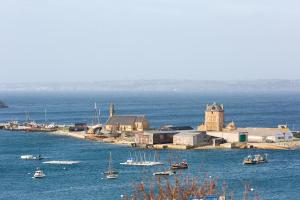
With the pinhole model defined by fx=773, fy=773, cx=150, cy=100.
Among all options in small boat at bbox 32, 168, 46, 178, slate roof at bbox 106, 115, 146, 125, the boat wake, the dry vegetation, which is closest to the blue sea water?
small boat at bbox 32, 168, 46, 178

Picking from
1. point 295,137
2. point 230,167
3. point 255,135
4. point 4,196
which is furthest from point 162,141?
point 4,196

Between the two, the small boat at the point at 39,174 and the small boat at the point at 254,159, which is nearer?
the small boat at the point at 39,174

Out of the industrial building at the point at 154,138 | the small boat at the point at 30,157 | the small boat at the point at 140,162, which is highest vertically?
the industrial building at the point at 154,138

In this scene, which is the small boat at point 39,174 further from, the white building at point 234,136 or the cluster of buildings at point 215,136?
the white building at point 234,136

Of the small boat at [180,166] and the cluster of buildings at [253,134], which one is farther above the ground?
the cluster of buildings at [253,134]

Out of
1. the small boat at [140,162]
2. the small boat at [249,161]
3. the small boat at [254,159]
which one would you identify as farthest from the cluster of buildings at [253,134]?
the small boat at [140,162]

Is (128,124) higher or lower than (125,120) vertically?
lower

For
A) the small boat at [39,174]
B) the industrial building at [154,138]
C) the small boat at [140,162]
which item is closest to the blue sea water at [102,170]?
the small boat at [39,174]

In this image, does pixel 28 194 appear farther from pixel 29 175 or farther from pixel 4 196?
pixel 29 175

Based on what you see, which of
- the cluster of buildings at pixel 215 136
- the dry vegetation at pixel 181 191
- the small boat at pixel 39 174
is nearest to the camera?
the dry vegetation at pixel 181 191

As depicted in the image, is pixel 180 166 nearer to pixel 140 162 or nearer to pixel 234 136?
pixel 140 162

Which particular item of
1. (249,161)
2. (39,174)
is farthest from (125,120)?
(39,174)

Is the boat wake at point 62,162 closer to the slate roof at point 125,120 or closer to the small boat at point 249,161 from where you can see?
the small boat at point 249,161

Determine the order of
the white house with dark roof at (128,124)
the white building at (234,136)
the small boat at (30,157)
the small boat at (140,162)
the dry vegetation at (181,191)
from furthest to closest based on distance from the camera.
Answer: the white house with dark roof at (128,124) → the white building at (234,136) → the small boat at (30,157) → the small boat at (140,162) → the dry vegetation at (181,191)
